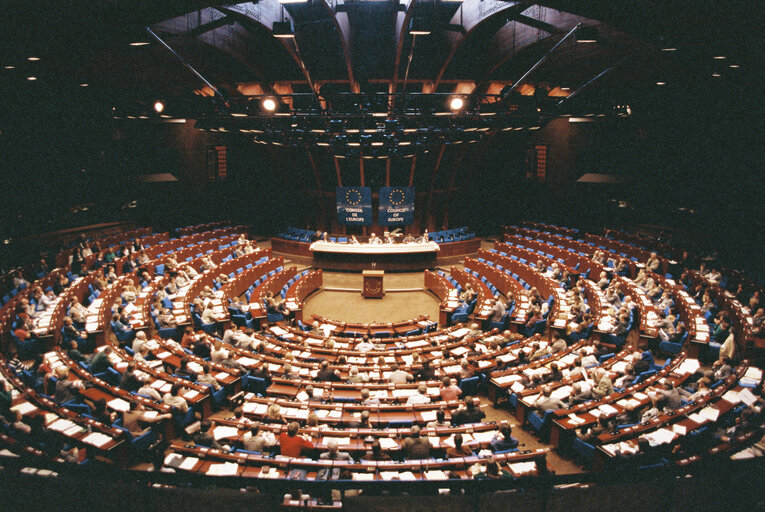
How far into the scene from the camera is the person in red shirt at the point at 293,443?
597 cm

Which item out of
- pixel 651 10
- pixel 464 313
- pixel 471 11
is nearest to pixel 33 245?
pixel 464 313

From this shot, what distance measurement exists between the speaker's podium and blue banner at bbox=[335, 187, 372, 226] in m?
6.05

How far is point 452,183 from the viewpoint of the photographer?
22.9m

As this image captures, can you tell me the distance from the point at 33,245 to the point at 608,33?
72.8 ft

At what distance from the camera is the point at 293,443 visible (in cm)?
598

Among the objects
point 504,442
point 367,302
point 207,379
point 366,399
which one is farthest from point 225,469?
point 367,302

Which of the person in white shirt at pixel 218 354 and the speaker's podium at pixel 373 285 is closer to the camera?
the person in white shirt at pixel 218 354

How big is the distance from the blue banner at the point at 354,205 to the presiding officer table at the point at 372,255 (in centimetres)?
241

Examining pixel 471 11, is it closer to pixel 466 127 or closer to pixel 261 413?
pixel 466 127

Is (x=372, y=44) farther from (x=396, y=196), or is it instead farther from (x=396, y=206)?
(x=396, y=206)

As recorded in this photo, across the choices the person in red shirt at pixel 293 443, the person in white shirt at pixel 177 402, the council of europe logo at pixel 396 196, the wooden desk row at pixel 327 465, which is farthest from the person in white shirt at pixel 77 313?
the council of europe logo at pixel 396 196

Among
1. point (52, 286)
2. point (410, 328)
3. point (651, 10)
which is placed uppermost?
point (651, 10)

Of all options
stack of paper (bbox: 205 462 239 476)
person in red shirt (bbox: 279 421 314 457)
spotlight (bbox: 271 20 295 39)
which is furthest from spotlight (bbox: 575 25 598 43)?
stack of paper (bbox: 205 462 239 476)

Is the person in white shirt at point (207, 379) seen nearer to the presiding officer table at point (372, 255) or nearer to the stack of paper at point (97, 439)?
the stack of paper at point (97, 439)
